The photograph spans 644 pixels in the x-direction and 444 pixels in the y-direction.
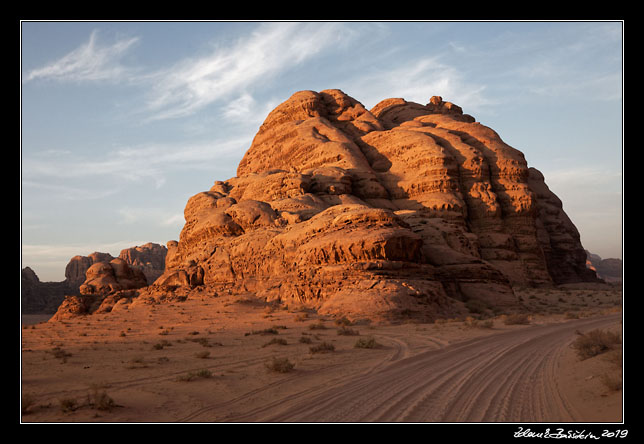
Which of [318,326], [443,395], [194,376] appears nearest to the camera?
[443,395]

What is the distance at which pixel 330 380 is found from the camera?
9117 mm

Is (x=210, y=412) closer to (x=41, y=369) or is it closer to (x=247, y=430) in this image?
(x=247, y=430)

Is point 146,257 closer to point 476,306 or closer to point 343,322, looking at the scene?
point 476,306

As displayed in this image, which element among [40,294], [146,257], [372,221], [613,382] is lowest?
[40,294]

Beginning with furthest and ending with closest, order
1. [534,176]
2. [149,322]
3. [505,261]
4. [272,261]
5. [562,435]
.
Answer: [534,176]
[505,261]
[272,261]
[149,322]
[562,435]

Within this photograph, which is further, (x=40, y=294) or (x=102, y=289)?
(x=40, y=294)

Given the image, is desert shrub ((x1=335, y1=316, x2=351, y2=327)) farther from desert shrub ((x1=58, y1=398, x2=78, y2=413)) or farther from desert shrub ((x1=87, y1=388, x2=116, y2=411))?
desert shrub ((x1=58, y1=398, x2=78, y2=413))

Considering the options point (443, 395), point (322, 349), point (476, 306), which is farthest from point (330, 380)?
point (476, 306)

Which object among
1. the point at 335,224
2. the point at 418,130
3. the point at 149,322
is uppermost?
the point at 418,130

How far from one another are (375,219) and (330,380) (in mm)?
19401

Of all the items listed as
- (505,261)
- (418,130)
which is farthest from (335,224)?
(418,130)

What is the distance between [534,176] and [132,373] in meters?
74.9

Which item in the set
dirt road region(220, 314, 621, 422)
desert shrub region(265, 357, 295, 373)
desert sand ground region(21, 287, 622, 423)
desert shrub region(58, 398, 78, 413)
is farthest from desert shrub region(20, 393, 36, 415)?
desert shrub region(265, 357, 295, 373)

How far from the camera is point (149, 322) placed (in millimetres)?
25547
